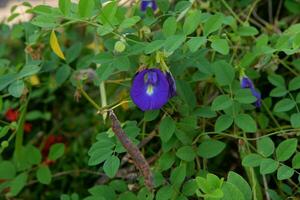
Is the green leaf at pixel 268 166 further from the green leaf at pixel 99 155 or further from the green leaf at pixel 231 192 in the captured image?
the green leaf at pixel 99 155

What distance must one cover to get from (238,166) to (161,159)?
1.10ft

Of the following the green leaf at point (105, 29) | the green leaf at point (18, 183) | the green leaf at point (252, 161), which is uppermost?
the green leaf at point (105, 29)

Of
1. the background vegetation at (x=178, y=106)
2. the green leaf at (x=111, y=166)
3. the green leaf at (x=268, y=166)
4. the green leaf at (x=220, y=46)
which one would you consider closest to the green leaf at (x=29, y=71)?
the background vegetation at (x=178, y=106)

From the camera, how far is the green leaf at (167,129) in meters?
1.21

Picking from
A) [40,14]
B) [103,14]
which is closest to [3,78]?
[40,14]

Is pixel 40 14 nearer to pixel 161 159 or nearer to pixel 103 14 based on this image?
pixel 103 14

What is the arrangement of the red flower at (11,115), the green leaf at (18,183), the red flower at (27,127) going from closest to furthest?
1. the green leaf at (18,183)
2. the red flower at (11,115)
3. the red flower at (27,127)

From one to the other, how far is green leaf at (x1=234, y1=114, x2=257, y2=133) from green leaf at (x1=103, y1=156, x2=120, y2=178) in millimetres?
256

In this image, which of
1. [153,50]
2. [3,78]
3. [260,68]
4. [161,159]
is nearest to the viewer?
[153,50]

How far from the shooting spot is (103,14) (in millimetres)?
1135

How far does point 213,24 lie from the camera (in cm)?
117

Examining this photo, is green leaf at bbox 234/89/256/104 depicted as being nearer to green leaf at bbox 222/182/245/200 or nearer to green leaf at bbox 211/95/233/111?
green leaf at bbox 211/95/233/111

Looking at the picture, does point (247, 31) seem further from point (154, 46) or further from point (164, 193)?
point (164, 193)

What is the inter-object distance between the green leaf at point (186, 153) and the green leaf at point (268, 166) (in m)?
0.15
